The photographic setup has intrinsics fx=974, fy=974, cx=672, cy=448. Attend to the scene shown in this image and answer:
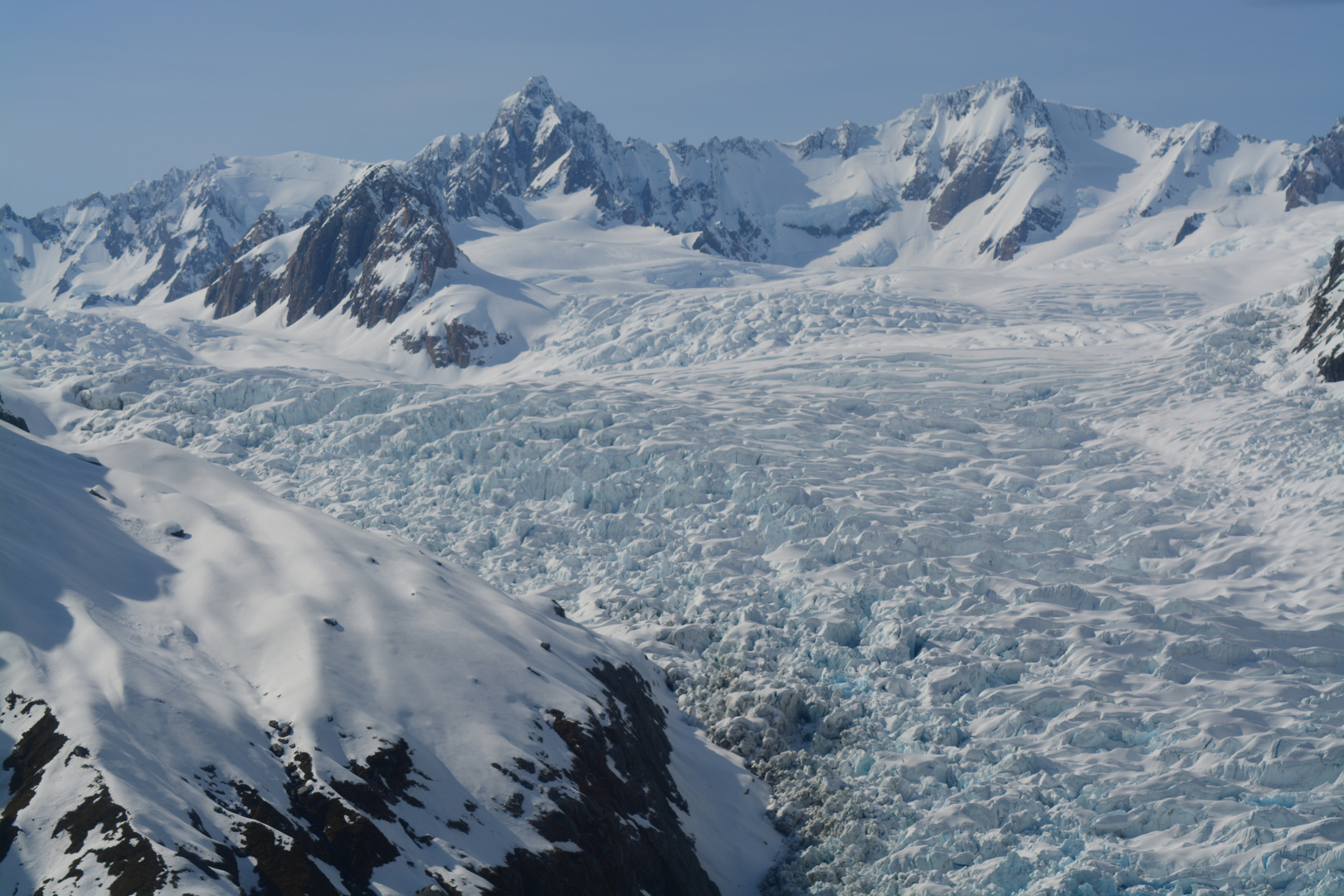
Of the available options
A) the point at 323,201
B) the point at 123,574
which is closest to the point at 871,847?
the point at 123,574

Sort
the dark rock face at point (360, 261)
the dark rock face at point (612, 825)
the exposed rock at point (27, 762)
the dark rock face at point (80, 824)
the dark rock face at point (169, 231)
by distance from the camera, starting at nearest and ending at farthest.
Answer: the dark rock face at point (80, 824) < the exposed rock at point (27, 762) < the dark rock face at point (612, 825) < the dark rock face at point (360, 261) < the dark rock face at point (169, 231)

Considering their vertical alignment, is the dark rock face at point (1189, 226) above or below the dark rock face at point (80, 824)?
above

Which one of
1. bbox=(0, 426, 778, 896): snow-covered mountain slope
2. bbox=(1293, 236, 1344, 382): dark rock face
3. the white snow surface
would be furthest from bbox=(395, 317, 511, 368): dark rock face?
bbox=(1293, 236, 1344, 382): dark rock face

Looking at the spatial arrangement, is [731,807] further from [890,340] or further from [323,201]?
[323,201]

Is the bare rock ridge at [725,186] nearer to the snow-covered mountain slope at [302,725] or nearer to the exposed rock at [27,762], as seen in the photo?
the snow-covered mountain slope at [302,725]

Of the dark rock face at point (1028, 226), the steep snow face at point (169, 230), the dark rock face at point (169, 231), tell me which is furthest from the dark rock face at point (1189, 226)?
the dark rock face at point (169, 231)

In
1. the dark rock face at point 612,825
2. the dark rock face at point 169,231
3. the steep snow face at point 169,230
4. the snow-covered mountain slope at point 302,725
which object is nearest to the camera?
the snow-covered mountain slope at point 302,725
